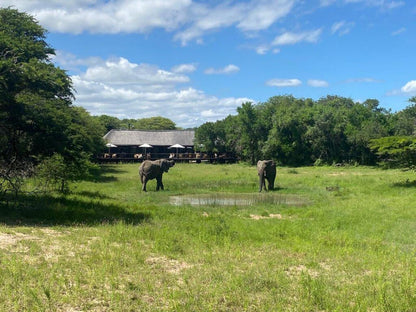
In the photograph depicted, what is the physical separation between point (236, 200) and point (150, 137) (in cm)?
4535

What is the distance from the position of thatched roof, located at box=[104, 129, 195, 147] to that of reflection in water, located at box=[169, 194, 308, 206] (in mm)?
42037

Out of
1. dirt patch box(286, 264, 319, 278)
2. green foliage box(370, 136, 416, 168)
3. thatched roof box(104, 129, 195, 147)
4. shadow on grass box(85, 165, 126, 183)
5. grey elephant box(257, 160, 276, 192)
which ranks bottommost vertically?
dirt patch box(286, 264, 319, 278)

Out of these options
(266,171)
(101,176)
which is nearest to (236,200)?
(266,171)

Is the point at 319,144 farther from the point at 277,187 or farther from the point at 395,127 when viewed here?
the point at 277,187

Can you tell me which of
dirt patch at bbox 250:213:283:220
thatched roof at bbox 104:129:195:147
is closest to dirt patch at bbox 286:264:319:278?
dirt patch at bbox 250:213:283:220

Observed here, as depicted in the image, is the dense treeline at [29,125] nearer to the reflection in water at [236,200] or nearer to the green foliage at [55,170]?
the green foliage at [55,170]

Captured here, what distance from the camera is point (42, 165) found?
1586 cm

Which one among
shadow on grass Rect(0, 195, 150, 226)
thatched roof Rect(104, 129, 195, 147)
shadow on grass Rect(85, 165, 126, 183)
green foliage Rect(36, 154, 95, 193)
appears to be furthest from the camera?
thatched roof Rect(104, 129, 195, 147)

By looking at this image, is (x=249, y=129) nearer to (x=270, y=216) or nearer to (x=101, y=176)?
(x=101, y=176)

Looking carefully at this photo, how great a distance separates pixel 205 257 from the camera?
843 centimetres

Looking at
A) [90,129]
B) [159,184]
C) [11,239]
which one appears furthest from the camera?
[90,129]

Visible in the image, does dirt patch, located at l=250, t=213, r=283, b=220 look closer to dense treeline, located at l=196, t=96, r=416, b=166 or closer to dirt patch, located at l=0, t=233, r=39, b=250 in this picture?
dirt patch, located at l=0, t=233, r=39, b=250

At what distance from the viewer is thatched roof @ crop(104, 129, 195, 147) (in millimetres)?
61047

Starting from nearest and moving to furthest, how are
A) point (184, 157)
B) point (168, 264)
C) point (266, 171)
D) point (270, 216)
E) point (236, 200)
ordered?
1. point (168, 264)
2. point (270, 216)
3. point (236, 200)
4. point (266, 171)
5. point (184, 157)
